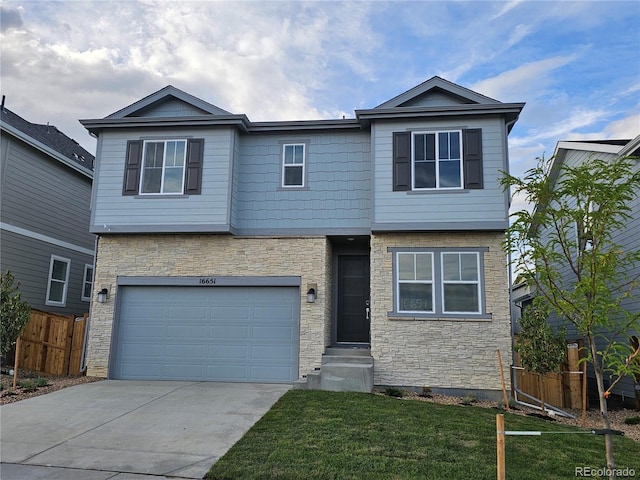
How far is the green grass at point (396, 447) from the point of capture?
17.8 feet

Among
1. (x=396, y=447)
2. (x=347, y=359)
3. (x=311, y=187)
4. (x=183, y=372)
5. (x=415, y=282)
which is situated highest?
(x=311, y=187)

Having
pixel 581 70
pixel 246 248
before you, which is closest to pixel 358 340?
pixel 246 248

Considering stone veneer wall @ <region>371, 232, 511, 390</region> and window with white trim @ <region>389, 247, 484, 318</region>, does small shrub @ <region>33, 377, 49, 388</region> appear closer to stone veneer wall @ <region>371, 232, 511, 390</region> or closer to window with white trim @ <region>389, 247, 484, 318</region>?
stone veneer wall @ <region>371, 232, 511, 390</region>

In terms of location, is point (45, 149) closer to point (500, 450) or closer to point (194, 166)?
point (194, 166)

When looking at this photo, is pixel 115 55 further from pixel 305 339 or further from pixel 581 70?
pixel 581 70

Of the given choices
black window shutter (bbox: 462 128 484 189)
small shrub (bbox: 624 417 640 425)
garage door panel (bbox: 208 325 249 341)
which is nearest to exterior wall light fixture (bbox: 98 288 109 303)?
garage door panel (bbox: 208 325 249 341)

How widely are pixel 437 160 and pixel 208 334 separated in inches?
278

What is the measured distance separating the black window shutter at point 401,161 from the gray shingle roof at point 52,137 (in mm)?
11074

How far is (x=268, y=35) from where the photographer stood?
1247 cm

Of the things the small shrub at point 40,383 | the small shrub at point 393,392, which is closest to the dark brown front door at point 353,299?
the small shrub at point 393,392

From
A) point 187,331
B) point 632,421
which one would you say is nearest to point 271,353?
point 187,331

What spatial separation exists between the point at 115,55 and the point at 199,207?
4.94m

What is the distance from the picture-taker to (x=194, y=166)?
12039 millimetres

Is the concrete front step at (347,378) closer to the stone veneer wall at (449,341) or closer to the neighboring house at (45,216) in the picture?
the stone veneer wall at (449,341)
